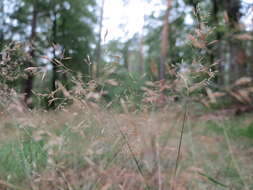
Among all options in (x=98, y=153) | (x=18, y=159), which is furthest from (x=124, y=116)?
(x=18, y=159)

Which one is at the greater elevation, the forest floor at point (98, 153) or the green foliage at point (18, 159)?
the forest floor at point (98, 153)

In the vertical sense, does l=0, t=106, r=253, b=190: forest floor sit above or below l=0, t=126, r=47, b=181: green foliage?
above

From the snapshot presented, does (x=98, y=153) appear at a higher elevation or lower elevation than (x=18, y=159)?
higher

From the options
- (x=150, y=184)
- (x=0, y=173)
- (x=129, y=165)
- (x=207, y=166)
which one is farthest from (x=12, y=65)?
(x=207, y=166)

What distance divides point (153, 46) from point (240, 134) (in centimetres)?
1393

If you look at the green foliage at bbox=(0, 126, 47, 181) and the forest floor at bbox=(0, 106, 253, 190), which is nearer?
the forest floor at bbox=(0, 106, 253, 190)

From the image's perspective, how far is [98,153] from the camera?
0.94m

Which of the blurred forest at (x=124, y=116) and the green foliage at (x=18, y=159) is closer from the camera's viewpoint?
the blurred forest at (x=124, y=116)

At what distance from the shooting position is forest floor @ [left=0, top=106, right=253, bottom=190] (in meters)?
1.04

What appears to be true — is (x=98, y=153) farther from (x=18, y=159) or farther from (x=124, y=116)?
(x=18, y=159)

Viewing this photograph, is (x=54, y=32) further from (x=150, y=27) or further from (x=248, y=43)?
(x=248, y=43)

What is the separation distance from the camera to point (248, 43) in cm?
314

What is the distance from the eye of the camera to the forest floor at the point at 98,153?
104 cm

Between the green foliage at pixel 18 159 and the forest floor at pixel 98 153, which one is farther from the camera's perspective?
the green foliage at pixel 18 159
